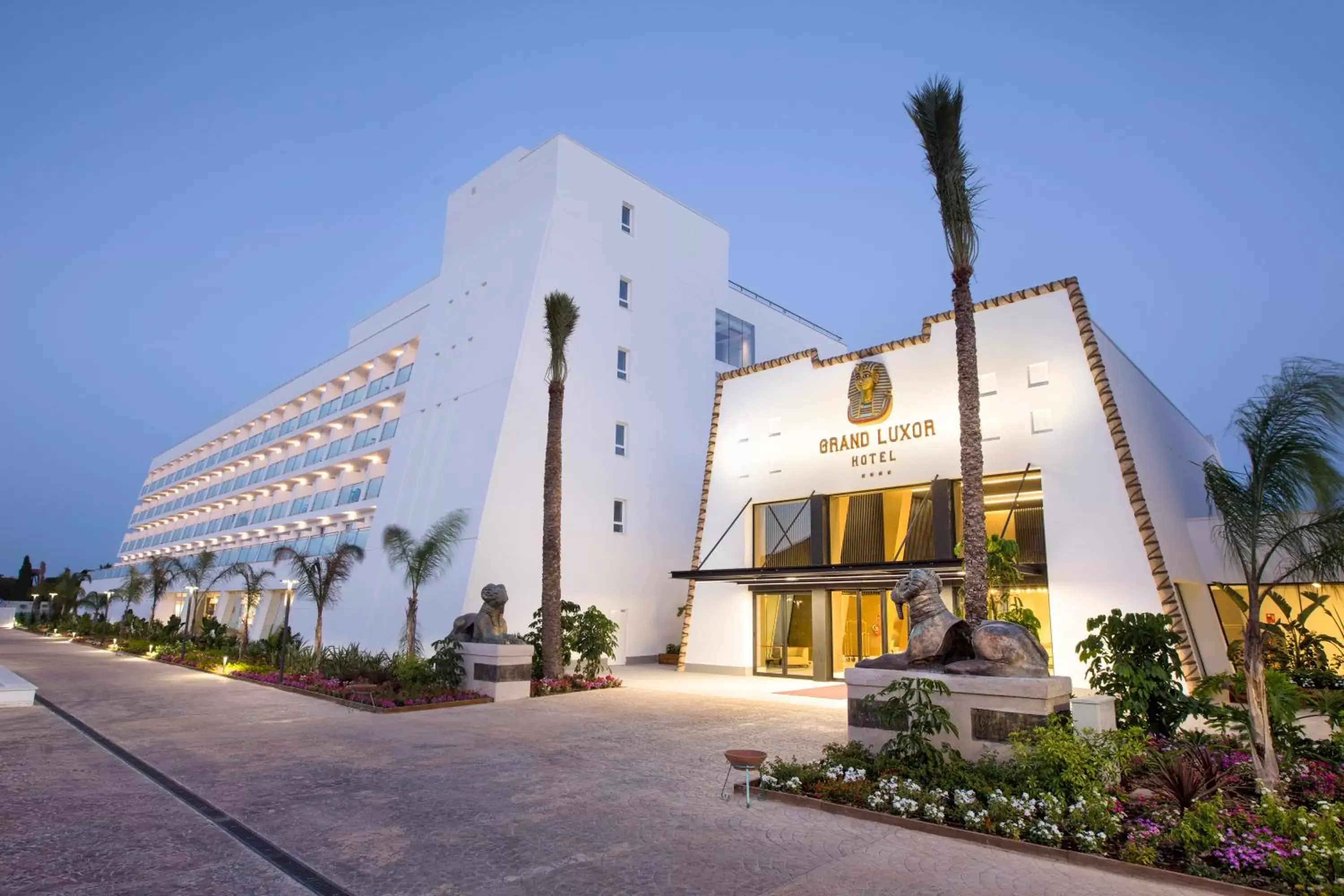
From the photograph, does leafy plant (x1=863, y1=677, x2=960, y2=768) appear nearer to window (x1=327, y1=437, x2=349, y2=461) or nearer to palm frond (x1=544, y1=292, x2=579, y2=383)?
palm frond (x1=544, y1=292, x2=579, y2=383)

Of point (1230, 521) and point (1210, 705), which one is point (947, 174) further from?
point (1210, 705)

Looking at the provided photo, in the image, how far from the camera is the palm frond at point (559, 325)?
19344 millimetres

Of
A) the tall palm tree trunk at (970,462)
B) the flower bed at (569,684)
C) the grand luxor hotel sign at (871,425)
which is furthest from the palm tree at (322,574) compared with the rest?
the tall palm tree trunk at (970,462)

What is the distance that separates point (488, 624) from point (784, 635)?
9036mm

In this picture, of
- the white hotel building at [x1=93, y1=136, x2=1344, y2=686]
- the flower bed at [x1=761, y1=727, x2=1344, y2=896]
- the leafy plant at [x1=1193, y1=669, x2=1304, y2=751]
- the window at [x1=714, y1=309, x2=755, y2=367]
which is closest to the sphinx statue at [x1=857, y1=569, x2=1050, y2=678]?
the flower bed at [x1=761, y1=727, x2=1344, y2=896]

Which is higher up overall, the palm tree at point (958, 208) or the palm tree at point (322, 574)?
the palm tree at point (958, 208)

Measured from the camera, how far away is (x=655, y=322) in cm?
2950

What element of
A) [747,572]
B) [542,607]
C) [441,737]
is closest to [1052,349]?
[747,572]

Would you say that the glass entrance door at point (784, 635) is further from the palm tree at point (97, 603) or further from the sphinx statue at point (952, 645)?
the palm tree at point (97, 603)

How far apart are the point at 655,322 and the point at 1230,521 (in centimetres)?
2314

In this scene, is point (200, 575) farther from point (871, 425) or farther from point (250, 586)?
point (871, 425)

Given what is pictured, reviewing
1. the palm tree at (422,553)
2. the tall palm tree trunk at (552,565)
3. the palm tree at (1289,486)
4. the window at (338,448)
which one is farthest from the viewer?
the window at (338,448)

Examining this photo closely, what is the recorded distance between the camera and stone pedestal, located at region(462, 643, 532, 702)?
657 inches

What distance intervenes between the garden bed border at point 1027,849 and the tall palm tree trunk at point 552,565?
1138 cm
